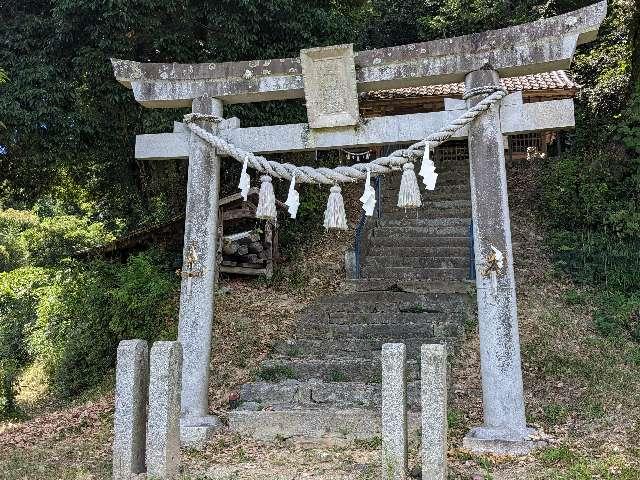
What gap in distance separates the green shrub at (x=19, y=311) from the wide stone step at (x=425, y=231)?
7.40 meters

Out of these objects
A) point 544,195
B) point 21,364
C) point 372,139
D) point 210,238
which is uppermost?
point 544,195

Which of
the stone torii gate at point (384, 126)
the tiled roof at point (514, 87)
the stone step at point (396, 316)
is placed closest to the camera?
the stone torii gate at point (384, 126)

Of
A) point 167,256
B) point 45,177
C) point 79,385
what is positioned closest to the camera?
point 79,385

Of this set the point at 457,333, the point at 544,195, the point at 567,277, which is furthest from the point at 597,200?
the point at 457,333

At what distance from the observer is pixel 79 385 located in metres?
10.9

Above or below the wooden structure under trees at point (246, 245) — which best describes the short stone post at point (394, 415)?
below

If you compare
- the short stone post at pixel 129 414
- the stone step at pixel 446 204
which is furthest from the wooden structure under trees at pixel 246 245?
the short stone post at pixel 129 414

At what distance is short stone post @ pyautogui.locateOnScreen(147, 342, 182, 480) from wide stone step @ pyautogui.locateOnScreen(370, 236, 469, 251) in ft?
23.7

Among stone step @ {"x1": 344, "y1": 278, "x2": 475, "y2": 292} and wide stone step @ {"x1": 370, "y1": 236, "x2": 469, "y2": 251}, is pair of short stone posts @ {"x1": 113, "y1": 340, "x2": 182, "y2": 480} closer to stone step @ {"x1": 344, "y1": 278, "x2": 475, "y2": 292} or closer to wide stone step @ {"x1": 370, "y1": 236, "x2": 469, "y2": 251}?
stone step @ {"x1": 344, "y1": 278, "x2": 475, "y2": 292}

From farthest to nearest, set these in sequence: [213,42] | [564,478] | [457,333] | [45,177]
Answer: [45,177] → [213,42] → [457,333] → [564,478]

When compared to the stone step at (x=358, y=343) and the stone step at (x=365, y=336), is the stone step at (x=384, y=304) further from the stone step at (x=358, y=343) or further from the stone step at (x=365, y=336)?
the stone step at (x=358, y=343)

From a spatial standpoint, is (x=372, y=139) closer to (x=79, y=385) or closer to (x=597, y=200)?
(x=79, y=385)

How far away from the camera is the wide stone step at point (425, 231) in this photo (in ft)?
41.7

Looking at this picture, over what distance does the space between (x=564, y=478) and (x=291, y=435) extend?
294 cm
